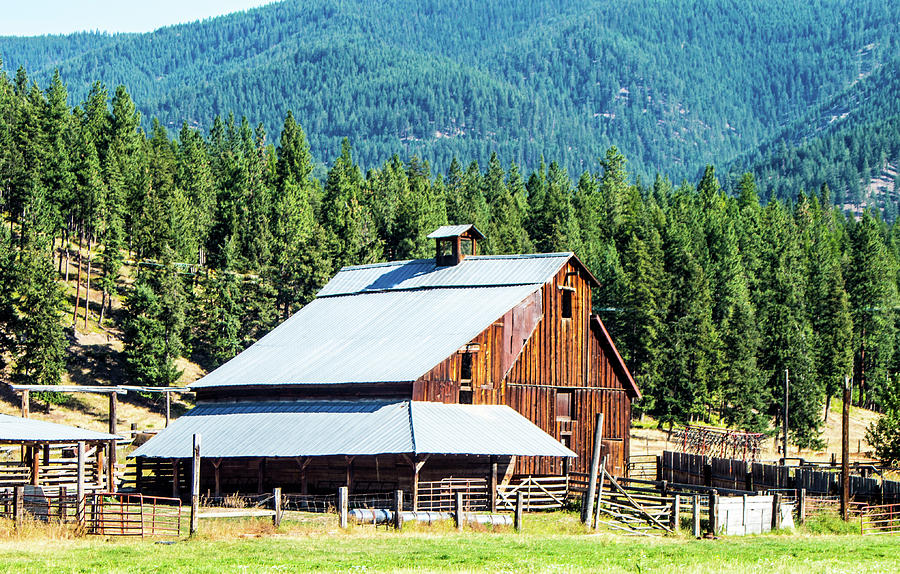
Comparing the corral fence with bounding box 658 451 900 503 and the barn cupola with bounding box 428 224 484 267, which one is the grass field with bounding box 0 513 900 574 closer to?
the corral fence with bounding box 658 451 900 503

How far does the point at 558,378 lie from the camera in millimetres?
54875

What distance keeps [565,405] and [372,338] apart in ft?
29.5

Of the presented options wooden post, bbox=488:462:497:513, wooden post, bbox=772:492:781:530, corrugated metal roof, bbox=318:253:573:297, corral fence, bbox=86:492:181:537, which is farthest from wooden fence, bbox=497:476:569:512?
corral fence, bbox=86:492:181:537

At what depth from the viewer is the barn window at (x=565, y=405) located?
54812 mm

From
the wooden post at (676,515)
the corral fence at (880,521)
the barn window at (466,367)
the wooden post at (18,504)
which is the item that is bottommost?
the corral fence at (880,521)

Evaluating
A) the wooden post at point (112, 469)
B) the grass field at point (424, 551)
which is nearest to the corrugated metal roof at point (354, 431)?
the wooden post at point (112, 469)

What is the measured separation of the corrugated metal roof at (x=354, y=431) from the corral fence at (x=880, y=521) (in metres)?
10.7

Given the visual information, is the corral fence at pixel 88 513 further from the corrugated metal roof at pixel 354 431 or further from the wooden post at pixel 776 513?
the wooden post at pixel 776 513

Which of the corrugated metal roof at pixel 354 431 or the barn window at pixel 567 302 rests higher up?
the barn window at pixel 567 302

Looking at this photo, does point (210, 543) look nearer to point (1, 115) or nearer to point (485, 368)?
point (485, 368)

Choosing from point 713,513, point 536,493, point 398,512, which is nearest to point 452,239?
point 536,493

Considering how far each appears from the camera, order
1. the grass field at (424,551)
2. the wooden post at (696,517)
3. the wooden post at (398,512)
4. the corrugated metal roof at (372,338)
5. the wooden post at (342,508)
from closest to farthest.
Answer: the grass field at (424,551) → the wooden post at (342,508) → the wooden post at (398,512) → the wooden post at (696,517) → the corrugated metal roof at (372,338)

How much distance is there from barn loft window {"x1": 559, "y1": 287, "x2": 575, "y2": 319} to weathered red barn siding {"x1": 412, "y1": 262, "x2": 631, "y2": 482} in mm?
170

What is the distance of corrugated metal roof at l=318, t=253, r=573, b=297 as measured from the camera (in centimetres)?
5609
